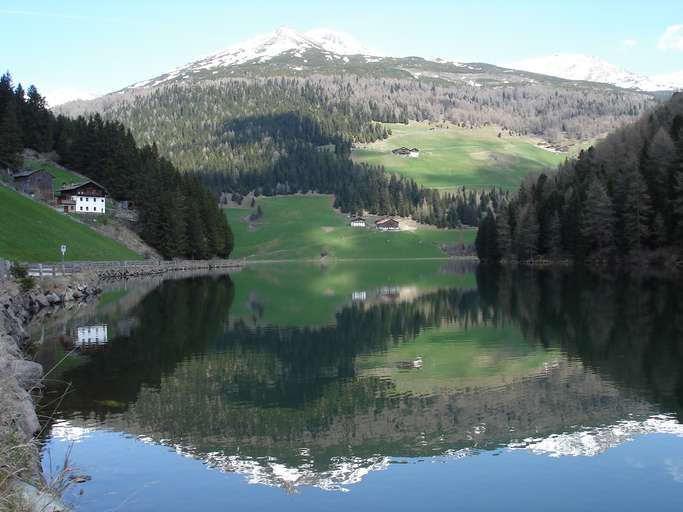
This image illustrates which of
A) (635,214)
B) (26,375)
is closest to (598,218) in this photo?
(635,214)

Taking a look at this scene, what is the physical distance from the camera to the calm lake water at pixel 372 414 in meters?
16.5

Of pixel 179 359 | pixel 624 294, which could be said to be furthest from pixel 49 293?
pixel 624 294

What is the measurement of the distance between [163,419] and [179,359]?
35.4ft

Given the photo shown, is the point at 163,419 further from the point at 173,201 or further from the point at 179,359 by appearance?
the point at 173,201

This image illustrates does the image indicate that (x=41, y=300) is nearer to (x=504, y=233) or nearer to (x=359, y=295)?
(x=359, y=295)

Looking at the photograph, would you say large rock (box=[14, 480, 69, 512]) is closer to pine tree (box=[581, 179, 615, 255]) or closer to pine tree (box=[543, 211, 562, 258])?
pine tree (box=[581, 179, 615, 255])

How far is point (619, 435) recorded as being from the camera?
66.4 ft

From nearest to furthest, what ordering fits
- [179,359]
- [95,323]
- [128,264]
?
[179,359], [95,323], [128,264]

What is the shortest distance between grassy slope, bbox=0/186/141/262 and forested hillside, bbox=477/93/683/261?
7696 centimetres

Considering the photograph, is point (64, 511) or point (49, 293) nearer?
point (64, 511)

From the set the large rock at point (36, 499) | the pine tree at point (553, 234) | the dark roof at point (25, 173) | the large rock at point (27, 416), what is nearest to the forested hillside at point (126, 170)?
the dark roof at point (25, 173)

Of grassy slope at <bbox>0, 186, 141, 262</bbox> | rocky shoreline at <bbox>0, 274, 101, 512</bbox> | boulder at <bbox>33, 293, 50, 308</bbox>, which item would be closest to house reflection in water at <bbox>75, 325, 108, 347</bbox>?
rocky shoreline at <bbox>0, 274, 101, 512</bbox>

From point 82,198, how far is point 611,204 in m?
89.8

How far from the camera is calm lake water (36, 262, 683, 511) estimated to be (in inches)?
651
